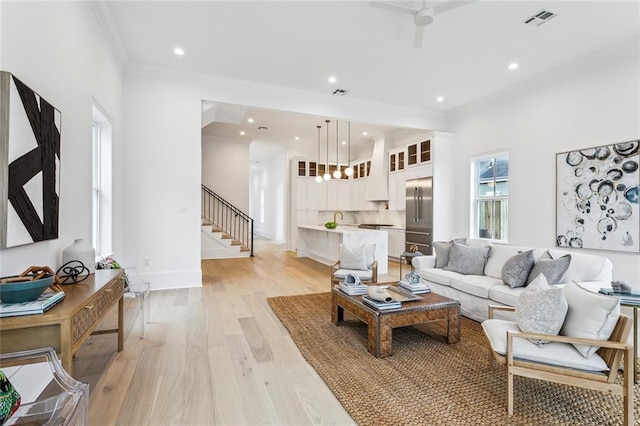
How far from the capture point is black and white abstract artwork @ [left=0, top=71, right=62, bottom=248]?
1812mm

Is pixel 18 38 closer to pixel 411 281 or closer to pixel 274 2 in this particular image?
pixel 274 2

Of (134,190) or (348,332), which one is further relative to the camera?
(134,190)

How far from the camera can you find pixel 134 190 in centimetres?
470

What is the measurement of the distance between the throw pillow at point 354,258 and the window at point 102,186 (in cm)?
313

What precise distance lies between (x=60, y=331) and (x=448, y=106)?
6.99 m

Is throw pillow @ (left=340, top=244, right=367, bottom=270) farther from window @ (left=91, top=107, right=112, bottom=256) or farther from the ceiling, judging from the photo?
window @ (left=91, top=107, right=112, bottom=256)

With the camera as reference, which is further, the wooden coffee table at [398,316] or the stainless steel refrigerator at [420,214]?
the stainless steel refrigerator at [420,214]

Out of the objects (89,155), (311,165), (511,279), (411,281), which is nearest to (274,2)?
(89,155)

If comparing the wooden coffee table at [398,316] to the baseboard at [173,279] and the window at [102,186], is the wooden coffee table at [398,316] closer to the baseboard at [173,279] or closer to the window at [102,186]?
the baseboard at [173,279]

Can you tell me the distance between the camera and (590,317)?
1.91m

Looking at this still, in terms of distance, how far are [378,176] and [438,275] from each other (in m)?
4.83

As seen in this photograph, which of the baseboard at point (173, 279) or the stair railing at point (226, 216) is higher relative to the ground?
the stair railing at point (226, 216)

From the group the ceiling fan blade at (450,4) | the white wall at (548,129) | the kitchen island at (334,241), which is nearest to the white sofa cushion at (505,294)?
the kitchen island at (334,241)

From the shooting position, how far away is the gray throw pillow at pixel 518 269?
3.27 metres
